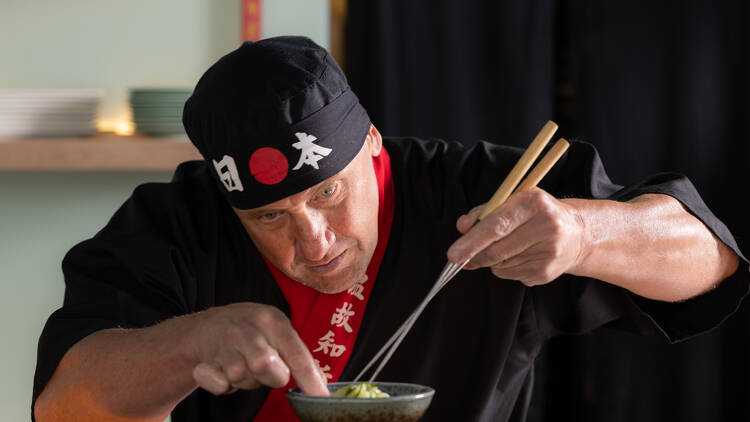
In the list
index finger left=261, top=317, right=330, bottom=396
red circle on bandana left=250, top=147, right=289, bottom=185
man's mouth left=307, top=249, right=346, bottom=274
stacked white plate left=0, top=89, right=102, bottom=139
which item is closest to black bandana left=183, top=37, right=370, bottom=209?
red circle on bandana left=250, top=147, right=289, bottom=185

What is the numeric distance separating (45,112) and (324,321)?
1528mm

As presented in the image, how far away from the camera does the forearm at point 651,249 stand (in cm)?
140

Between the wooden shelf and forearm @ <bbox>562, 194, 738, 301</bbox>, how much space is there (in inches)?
62.9

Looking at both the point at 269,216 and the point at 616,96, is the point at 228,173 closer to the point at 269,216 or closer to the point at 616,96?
the point at 269,216

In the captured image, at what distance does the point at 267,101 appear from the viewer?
1.42 meters

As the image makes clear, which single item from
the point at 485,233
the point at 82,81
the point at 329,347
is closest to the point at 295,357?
the point at 485,233

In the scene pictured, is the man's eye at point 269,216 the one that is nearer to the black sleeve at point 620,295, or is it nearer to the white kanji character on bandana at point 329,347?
the white kanji character on bandana at point 329,347

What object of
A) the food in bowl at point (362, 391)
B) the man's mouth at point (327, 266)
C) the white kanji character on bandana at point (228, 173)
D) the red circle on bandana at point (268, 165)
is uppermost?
the red circle on bandana at point (268, 165)

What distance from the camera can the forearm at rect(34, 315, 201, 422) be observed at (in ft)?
4.12

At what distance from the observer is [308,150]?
4.76 feet

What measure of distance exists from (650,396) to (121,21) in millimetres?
2145

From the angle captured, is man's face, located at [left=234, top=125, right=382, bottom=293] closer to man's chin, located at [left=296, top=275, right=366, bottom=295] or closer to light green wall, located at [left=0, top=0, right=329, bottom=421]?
man's chin, located at [left=296, top=275, right=366, bottom=295]

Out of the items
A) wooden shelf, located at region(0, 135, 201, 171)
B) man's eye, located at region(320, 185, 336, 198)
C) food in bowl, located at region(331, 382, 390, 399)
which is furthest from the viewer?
wooden shelf, located at region(0, 135, 201, 171)

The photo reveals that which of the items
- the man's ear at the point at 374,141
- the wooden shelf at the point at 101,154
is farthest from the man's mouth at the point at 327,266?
the wooden shelf at the point at 101,154
